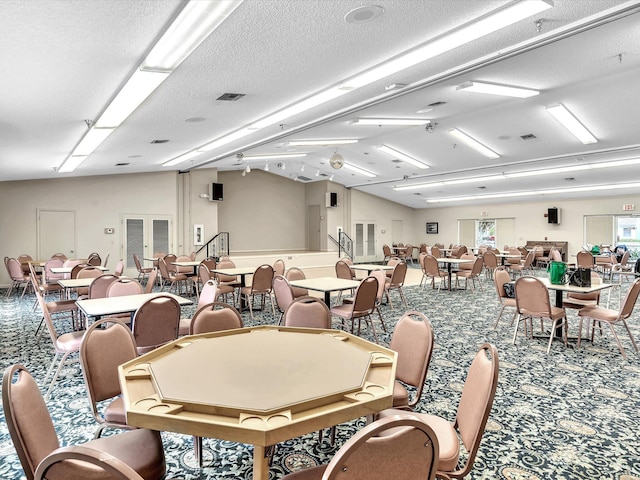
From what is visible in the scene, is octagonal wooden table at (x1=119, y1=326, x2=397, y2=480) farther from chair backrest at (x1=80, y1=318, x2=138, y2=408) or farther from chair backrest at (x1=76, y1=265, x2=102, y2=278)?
chair backrest at (x1=76, y1=265, x2=102, y2=278)

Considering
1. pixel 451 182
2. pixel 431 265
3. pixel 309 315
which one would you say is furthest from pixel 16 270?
pixel 451 182

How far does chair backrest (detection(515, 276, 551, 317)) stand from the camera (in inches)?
204

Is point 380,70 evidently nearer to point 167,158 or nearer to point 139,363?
point 139,363

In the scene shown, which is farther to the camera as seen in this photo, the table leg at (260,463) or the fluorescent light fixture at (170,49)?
the fluorescent light fixture at (170,49)

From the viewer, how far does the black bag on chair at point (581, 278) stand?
5434 millimetres

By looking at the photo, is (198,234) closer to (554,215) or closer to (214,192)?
(214,192)

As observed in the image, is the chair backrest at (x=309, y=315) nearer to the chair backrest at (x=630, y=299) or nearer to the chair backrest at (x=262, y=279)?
the chair backrest at (x=262, y=279)

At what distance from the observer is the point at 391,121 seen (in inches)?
335

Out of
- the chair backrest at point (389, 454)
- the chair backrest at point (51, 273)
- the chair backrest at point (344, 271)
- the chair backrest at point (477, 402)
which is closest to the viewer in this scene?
the chair backrest at point (389, 454)

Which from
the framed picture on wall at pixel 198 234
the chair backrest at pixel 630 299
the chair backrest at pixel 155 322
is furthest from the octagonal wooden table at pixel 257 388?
the framed picture on wall at pixel 198 234

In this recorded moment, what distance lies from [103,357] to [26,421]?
981mm

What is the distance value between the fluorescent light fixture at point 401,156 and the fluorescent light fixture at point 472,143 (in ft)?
6.95

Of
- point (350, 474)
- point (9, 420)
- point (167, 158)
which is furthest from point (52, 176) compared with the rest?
point (350, 474)

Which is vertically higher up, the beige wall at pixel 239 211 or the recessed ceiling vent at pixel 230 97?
the recessed ceiling vent at pixel 230 97
